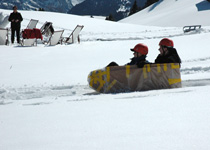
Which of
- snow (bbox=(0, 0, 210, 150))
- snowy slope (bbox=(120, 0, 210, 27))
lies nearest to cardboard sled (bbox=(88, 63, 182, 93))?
snow (bbox=(0, 0, 210, 150))

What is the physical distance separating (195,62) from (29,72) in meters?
4.22

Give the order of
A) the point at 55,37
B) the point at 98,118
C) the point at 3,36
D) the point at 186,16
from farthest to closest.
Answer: the point at 186,16 < the point at 55,37 < the point at 3,36 < the point at 98,118

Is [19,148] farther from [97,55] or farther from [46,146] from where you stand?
[97,55]

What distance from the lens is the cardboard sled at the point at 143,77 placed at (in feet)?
14.8

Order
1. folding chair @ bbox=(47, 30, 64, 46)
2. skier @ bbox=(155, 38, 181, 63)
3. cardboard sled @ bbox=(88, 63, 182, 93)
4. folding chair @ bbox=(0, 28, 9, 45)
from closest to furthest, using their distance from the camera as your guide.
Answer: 1. cardboard sled @ bbox=(88, 63, 182, 93)
2. skier @ bbox=(155, 38, 181, 63)
3. folding chair @ bbox=(0, 28, 9, 45)
4. folding chair @ bbox=(47, 30, 64, 46)

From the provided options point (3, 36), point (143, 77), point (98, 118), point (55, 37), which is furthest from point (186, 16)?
point (98, 118)

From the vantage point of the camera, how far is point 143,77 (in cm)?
455

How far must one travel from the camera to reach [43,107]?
A: 136 inches

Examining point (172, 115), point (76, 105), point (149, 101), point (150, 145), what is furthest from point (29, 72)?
point (150, 145)

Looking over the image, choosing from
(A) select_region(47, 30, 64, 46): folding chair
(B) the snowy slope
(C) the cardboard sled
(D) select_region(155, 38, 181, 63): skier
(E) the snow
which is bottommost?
(E) the snow

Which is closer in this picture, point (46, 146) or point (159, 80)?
point (46, 146)

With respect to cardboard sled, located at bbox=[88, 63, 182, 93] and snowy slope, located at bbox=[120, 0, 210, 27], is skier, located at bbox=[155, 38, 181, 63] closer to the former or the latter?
cardboard sled, located at bbox=[88, 63, 182, 93]

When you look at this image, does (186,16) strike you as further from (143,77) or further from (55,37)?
(143,77)

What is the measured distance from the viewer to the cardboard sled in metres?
4.50
